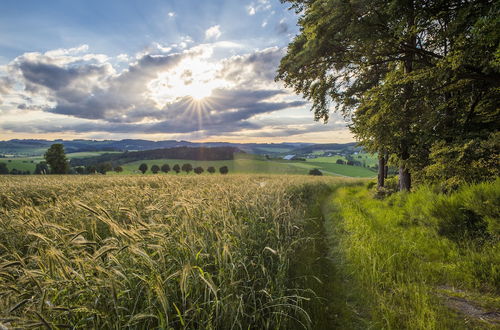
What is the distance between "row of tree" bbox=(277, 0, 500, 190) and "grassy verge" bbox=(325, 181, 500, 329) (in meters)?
1.86

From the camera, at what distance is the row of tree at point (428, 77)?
6.84 meters

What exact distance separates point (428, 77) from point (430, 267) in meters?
6.69

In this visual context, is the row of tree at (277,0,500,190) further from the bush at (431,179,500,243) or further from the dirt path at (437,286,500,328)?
the dirt path at (437,286,500,328)

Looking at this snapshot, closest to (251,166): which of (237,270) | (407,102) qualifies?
(407,102)

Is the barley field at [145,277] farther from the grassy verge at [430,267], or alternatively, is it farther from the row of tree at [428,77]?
the row of tree at [428,77]

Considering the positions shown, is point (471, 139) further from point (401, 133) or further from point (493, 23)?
point (493, 23)

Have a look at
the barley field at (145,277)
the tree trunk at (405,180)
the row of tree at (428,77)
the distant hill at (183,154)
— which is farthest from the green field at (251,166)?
the barley field at (145,277)

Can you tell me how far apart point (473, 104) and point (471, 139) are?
2.68 meters

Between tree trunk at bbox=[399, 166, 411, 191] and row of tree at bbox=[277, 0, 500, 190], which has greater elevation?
row of tree at bbox=[277, 0, 500, 190]

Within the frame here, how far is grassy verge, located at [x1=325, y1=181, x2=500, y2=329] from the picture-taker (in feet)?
11.3

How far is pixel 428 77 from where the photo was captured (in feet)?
26.2

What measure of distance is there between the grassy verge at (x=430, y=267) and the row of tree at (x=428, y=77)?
73.1 inches

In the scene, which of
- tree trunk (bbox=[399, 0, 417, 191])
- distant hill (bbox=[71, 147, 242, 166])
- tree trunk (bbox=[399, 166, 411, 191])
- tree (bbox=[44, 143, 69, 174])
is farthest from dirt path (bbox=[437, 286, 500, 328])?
distant hill (bbox=[71, 147, 242, 166])

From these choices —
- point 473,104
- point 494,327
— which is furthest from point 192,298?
point 473,104
